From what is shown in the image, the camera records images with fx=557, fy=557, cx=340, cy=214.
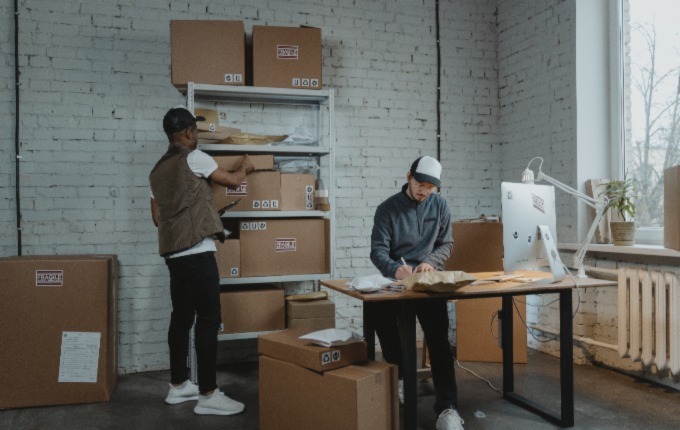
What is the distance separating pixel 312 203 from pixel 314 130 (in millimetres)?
728

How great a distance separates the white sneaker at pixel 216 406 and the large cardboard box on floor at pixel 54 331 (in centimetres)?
64

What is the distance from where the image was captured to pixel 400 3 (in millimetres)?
4359

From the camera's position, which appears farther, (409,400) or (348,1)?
(348,1)

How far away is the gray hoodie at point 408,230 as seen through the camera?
2.90 meters

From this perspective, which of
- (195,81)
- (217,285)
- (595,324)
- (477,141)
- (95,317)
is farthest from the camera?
(477,141)

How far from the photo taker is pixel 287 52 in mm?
3561

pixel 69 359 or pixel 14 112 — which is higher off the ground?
pixel 14 112

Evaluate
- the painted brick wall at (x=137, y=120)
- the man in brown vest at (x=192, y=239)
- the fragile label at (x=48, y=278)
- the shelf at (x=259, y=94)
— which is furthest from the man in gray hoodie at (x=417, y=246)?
the fragile label at (x=48, y=278)

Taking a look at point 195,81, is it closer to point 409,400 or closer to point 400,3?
point 400,3

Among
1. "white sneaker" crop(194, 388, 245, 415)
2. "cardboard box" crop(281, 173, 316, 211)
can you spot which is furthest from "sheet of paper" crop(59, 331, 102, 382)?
"cardboard box" crop(281, 173, 316, 211)

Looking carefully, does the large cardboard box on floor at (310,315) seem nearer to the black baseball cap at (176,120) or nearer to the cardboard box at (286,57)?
the black baseball cap at (176,120)

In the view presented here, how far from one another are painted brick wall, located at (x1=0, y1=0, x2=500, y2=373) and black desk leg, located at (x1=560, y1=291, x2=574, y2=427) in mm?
1801

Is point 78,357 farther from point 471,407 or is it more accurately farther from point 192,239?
point 471,407

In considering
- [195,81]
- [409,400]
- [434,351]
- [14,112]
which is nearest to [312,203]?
[195,81]
